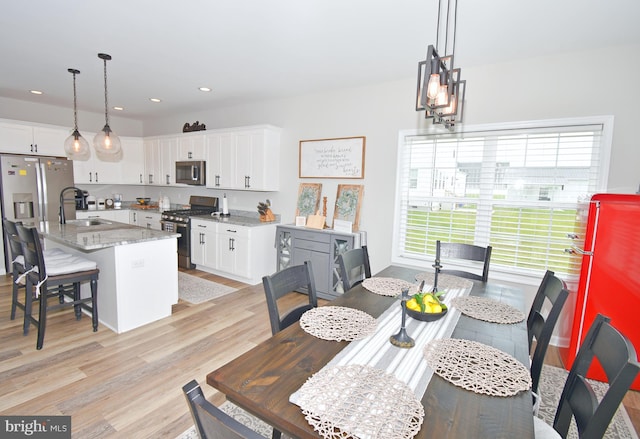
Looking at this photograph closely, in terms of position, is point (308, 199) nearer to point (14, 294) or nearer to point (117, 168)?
point (14, 294)

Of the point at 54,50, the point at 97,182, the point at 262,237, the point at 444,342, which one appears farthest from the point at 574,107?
the point at 97,182

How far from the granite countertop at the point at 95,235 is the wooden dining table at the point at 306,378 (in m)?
2.14

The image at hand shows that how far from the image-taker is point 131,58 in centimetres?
312

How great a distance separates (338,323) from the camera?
1.54m

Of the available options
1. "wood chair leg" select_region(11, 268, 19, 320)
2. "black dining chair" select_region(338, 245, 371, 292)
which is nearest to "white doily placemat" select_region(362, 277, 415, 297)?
"black dining chair" select_region(338, 245, 371, 292)

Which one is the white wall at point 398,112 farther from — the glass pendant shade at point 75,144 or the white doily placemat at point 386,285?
the glass pendant shade at point 75,144

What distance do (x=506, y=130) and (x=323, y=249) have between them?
231cm

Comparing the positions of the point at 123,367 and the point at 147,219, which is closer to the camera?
the point at 123,367

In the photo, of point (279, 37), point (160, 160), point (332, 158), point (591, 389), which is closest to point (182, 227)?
point (160, 160)

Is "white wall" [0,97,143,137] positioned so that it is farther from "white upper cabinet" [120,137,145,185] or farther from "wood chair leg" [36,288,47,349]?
"wood chair leg" [36,288,47,349]

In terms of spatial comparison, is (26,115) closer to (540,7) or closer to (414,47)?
(414,47)

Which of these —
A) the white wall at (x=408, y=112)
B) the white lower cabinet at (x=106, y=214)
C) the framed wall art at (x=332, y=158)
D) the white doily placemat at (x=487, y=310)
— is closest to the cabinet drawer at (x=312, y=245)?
the white wall at (x=408, y=112)

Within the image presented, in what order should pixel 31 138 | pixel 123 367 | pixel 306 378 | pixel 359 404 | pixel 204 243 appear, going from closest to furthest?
pixel 359 404 < pixel 306 378 < pixel 123 367 < pixel 31 138 < pixel 204 243

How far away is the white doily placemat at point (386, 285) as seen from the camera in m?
1.99
